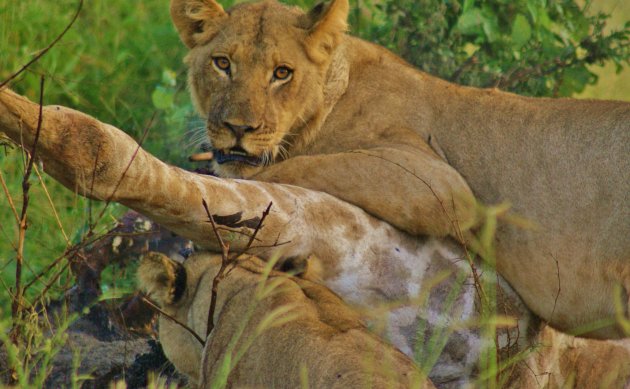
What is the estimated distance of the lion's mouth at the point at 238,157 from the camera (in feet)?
13.0

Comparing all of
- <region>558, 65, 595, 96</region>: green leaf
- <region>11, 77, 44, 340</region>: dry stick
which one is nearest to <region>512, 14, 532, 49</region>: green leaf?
<region>558, 65, 595, 96</region>: green leaf

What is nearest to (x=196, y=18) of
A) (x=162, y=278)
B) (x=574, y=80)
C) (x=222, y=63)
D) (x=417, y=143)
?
(x=222, y=63)

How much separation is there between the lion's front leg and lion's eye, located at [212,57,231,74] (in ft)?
1.82

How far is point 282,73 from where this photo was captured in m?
4.12

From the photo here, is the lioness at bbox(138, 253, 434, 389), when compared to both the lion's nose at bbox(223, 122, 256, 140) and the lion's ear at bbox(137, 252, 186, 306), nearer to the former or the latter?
the lion's ear at bbox(137, 252, 186, 306)

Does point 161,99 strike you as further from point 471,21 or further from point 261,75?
point 261,75

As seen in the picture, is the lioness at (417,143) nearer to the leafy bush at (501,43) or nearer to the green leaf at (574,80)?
the leafy bush at (501,43)

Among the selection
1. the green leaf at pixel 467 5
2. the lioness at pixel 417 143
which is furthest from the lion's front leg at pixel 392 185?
the green leaf at pixel 467 5

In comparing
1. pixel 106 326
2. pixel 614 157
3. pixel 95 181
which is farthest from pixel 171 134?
pixel 95 181

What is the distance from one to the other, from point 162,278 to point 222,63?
1408mm

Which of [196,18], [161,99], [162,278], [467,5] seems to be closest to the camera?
[162,278]

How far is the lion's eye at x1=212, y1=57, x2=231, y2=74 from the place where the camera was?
413cm

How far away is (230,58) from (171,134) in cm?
205

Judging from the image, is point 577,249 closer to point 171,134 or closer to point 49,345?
point 49,345
